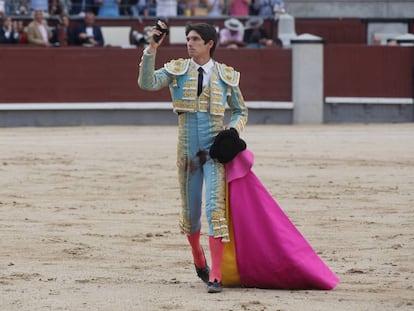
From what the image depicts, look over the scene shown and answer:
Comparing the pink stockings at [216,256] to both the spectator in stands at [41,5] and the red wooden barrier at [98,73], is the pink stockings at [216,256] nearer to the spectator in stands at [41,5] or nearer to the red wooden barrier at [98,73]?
the red wooden barrier at [98,73]

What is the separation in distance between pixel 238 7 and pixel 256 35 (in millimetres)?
632

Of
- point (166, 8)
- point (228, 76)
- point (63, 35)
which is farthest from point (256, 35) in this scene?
point (228, 76)

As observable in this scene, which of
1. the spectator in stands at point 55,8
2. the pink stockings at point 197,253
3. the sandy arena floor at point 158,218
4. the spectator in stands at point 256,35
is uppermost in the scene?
the spectator in stands at point 55,8

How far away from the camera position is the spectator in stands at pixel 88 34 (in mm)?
16141

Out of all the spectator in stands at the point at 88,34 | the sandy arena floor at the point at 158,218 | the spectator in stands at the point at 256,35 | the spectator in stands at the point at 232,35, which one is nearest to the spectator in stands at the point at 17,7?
the spectator in stands at the point at 88,34

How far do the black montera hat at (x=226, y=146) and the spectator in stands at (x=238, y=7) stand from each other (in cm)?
1228

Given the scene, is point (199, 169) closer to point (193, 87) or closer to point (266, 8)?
point (193, 87)

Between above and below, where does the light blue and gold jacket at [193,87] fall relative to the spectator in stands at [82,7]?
below

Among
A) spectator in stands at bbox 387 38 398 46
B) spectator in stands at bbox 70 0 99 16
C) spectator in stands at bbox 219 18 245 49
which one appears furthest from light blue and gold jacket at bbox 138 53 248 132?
spectator in stands at bbox 387 38 398 46

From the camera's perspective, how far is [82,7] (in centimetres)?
1678

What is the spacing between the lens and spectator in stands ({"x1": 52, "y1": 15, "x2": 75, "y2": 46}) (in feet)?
52.9

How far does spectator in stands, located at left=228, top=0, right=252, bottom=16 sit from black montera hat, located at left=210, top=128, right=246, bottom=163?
1228cm

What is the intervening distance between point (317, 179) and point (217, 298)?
5.23 m

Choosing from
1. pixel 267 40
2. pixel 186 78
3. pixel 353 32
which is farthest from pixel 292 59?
pixel 186 78
